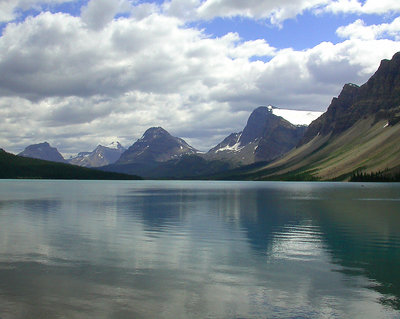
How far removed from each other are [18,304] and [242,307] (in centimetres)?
1351

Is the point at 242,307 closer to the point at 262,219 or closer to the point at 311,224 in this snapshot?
the point at 311,224

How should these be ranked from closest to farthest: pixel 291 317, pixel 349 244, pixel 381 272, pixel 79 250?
pixel 291 317 → pixel 381 272 → pixel 79 250 → pixel 349 244

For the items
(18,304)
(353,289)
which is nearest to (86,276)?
(18,304)

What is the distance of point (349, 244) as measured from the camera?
48.8 m

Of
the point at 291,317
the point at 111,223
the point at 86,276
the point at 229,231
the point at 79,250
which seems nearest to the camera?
the point at 291,317

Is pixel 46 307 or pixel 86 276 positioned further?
pixel 86 276

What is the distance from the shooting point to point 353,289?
2909 centimetres

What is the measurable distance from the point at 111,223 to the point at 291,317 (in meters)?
48.4

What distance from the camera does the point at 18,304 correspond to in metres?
25.4

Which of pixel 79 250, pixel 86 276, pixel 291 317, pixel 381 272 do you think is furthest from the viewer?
pixel 79 250

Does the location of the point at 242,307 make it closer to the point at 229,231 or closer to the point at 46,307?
the point at 46,307

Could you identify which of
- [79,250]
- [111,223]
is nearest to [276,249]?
[79,250]

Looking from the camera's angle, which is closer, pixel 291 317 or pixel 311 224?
pixel 291 317

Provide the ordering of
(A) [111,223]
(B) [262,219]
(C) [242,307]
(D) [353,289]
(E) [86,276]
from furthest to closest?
1. (B) [262,219]
2. (A) [111,223]
3. (E) [86,276]
4. (D) [353,289]
5. (C) [242,307]
